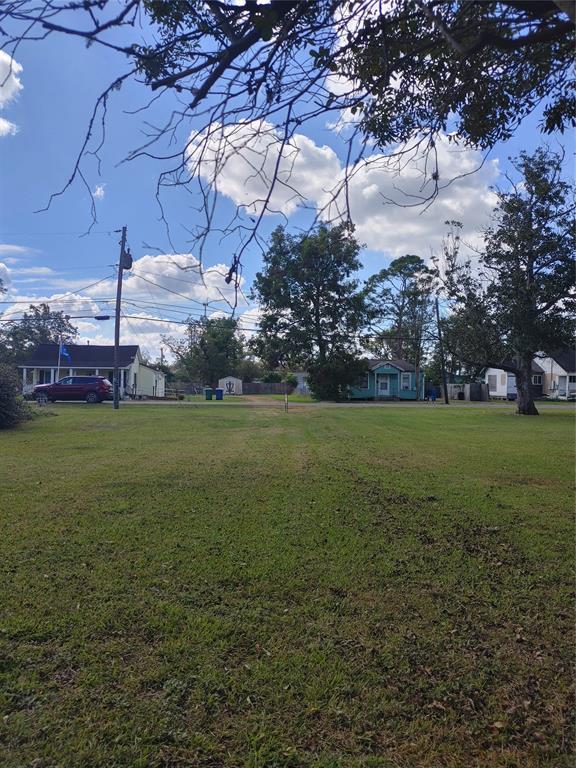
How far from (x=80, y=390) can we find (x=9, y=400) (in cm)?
1584

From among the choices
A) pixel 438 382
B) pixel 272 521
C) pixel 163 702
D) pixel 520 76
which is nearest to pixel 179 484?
pixel 272 521

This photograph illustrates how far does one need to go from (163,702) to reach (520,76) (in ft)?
18.3

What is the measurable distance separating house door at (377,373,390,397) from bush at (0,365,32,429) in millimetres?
37317

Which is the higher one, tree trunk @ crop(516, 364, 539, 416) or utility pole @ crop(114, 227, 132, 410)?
utility pole @ crop(114, 227, 132, 410)

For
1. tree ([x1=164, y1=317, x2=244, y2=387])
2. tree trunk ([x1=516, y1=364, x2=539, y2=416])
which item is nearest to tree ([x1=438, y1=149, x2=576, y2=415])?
tree trunk ([x1=516, y1=364, x2=539, y2=416])

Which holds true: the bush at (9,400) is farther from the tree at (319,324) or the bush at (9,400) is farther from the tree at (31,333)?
the tree at (31,333)

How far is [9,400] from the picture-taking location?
49.1 feet

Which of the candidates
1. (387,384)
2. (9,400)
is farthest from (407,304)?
(9,400)

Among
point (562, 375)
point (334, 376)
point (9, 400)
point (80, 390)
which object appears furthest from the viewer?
point (562, 375)

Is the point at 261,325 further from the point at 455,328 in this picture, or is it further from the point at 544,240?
the point at 544,240

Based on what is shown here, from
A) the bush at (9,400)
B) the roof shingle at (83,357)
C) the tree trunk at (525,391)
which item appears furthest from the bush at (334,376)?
the bush at (9,400)

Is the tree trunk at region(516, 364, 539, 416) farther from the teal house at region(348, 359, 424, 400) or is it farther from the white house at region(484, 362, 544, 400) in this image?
the white house at region(484, 362, 544, 400)

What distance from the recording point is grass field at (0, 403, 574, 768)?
7.88 ft

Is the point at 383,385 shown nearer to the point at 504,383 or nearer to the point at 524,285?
the point at 504,383
